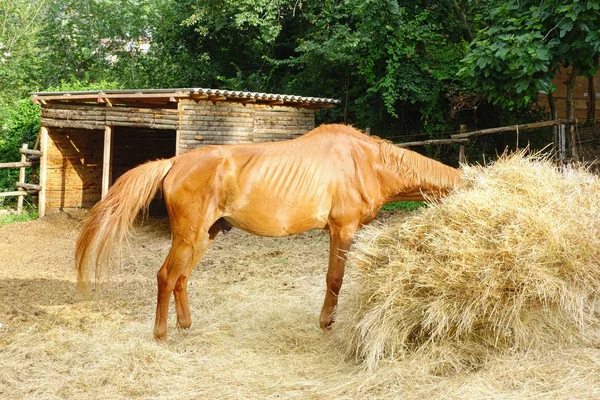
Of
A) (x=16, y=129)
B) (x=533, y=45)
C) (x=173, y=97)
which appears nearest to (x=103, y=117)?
(x=173, y=97)

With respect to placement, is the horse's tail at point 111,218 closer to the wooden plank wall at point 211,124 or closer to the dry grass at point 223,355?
the dry grass at point 223,355

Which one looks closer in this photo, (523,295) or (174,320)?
(523,295)

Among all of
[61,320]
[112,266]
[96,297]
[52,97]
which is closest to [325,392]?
[61,320]

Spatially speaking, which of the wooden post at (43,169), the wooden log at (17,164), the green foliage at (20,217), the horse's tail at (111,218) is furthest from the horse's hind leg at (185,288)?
the wooden log at (17,164)

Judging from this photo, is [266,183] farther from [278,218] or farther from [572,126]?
[572,126]

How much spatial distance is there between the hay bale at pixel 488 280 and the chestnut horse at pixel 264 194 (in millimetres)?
796

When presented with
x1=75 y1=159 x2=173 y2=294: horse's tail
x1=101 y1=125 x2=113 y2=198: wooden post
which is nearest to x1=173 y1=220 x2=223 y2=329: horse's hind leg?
x1=75 y1=159 x2=173 y2=294: horse's tail

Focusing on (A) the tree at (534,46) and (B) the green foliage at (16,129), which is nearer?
(A) the tree at (534,46)

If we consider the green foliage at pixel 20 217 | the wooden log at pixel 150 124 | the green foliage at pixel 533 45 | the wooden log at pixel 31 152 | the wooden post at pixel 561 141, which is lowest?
the green foliage at pixel 20 217

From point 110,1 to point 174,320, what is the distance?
26.5 m

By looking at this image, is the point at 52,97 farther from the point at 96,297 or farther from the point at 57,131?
the point at 96,297

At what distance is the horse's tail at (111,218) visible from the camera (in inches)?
190

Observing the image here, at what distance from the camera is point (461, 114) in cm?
1427

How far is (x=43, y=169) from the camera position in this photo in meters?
13.7
